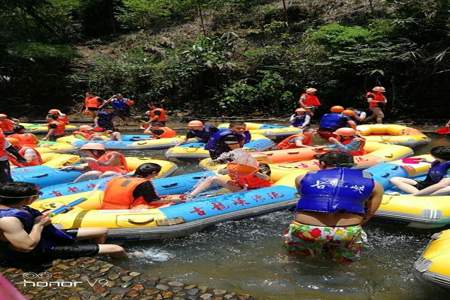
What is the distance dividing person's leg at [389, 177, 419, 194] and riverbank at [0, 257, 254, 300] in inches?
133

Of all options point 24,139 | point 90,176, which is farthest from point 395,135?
point 24,139

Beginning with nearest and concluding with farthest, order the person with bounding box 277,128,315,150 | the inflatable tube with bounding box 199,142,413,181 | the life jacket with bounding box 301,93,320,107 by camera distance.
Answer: the inflatable tube with bounding box 199,142,413,181 → the person with bounding box 277,128,315,150 → the life jacket with bounding box 301,93,320,107

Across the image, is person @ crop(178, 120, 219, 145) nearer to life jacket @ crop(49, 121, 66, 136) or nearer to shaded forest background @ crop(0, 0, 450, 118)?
life jacket @ crop(49, 121, 66, 136)

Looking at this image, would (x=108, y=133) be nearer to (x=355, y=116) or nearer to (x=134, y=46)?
(x=355, y=116)

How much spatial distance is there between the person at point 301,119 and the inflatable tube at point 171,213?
5751mm

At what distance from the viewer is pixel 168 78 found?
686 inches

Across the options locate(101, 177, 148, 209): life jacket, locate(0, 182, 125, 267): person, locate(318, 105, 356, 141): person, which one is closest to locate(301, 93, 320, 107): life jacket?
locate(318, 105, 356, 141): person

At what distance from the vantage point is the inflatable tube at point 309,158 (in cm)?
766

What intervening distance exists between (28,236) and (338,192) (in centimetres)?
257

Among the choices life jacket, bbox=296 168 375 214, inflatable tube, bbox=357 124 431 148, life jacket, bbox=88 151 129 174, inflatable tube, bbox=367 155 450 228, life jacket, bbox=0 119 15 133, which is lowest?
inflatable tube, bbox=357 124 431 148

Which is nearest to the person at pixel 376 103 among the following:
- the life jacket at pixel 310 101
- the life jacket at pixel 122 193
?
the life jacket at pixel 310 101

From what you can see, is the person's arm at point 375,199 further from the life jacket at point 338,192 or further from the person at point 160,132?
the person at point 160,132

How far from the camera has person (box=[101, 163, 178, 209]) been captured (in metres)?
5.83

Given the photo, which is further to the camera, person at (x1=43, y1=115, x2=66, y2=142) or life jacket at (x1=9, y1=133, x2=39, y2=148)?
person at (x1=43, y1=115, x2=66, y2=142)
